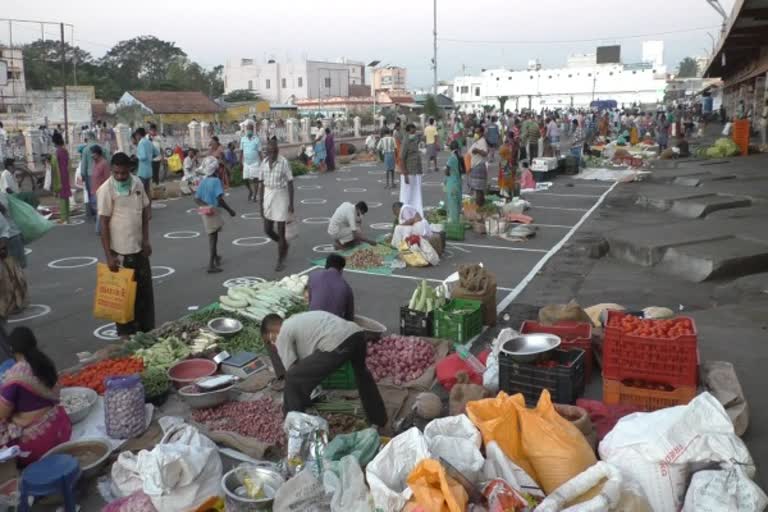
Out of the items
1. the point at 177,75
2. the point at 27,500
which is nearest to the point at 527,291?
the point at 27,500

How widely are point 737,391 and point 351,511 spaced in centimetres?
318

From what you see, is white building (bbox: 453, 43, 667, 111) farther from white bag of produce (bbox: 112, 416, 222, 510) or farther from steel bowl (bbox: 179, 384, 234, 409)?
white bag of produce (bbox: 112, 416, 222, 510)

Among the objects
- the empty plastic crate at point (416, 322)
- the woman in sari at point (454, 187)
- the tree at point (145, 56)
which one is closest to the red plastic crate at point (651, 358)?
the empty plastic crate at point (416, 322)

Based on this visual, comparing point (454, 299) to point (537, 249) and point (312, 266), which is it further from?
point (537, 249)

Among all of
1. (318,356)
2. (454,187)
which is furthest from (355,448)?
(454,187)

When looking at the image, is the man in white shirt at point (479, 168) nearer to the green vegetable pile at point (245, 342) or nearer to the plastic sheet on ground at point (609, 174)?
Answer: the green vegetable pile at point (245, 342)

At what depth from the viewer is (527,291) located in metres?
8.97

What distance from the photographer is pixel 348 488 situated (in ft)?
12.1

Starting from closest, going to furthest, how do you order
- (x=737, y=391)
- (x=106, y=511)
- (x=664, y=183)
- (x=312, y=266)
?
(x=106, y=511) < (x=737, y=391) < (x=312, y=266) < (x=664, y=183)

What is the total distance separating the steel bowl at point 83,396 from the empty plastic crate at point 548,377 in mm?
3551

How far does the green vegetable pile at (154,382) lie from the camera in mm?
5609

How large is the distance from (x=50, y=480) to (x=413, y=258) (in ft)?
22.4

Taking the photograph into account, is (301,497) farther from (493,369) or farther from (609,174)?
(609,174)

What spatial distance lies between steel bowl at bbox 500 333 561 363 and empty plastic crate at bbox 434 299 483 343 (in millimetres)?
1331
